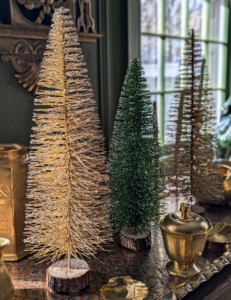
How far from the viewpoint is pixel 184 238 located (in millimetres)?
767

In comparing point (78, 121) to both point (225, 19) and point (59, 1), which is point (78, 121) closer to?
point (59, 1)

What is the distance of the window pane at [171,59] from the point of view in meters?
1.63

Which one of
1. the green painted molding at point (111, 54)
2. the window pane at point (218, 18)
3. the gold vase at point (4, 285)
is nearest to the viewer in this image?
the gold vase at point (4, 285)

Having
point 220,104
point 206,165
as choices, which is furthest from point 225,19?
point 206,165

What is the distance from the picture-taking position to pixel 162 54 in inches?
63.0

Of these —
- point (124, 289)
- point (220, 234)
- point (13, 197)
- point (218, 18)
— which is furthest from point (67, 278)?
point (218, 18)

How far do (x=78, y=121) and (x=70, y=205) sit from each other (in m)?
0.17

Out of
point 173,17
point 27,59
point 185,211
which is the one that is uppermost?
point 173,17

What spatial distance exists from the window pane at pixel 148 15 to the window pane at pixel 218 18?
39cm

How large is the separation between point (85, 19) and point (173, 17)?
648 millimetres

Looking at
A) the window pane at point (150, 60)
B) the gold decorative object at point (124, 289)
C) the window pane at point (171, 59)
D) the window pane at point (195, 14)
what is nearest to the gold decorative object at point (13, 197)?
the gold decorative object at point (124, 289)

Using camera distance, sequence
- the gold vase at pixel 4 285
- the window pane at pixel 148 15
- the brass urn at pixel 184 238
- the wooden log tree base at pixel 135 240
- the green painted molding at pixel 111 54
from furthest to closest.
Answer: the window pane at pixel 148 15
the green painted molding at pixel 111 54
the wooden log tree base at pixel 135 240
the brass urn at pixel 184 238
the gold vase at pixel 4 285

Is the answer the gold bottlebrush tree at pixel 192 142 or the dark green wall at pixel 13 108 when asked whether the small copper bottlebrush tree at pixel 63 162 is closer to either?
the dark green wall at pixel 13 108

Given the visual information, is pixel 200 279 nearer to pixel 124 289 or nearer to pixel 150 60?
pixel 124 289
